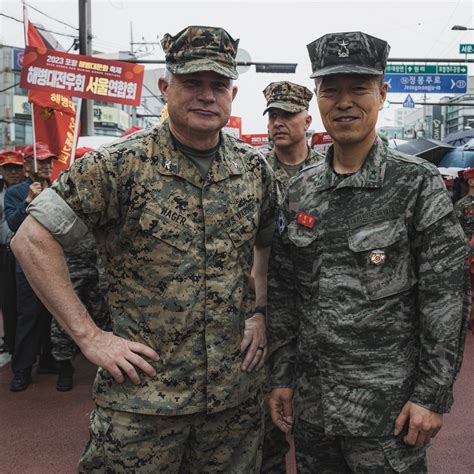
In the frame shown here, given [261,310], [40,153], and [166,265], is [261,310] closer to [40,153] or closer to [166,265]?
[166,265]

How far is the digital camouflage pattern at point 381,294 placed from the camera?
172 cm

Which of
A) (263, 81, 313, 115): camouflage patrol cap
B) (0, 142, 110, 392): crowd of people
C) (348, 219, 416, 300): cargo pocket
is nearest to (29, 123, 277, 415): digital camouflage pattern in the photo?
(348, 219, 416, 300): cargo pocket

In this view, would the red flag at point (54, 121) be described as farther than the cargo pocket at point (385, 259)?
Yes

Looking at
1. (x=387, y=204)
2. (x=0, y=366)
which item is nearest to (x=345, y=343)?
(x=387, y=204)

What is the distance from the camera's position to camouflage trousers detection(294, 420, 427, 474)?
178 centimetres

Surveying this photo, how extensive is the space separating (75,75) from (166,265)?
4.94 m

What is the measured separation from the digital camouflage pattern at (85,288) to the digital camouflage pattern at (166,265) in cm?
260

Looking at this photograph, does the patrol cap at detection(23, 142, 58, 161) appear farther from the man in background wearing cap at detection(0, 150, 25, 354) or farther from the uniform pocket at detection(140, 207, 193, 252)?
the uniform pocket at detection(140, 207, 193, 252)

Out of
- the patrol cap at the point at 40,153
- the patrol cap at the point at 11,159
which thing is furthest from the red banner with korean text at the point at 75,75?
the patrol cap at the point at 40,153

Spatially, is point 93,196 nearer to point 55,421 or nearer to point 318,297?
point 318,297

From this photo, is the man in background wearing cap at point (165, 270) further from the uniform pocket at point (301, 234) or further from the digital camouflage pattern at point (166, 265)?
the uniform pocket at point (301, 234)

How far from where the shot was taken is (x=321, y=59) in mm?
1888

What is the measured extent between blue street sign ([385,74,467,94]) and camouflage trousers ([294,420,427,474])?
1647 centimetres

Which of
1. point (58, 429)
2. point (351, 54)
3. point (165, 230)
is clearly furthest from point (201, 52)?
point (58, 429)
